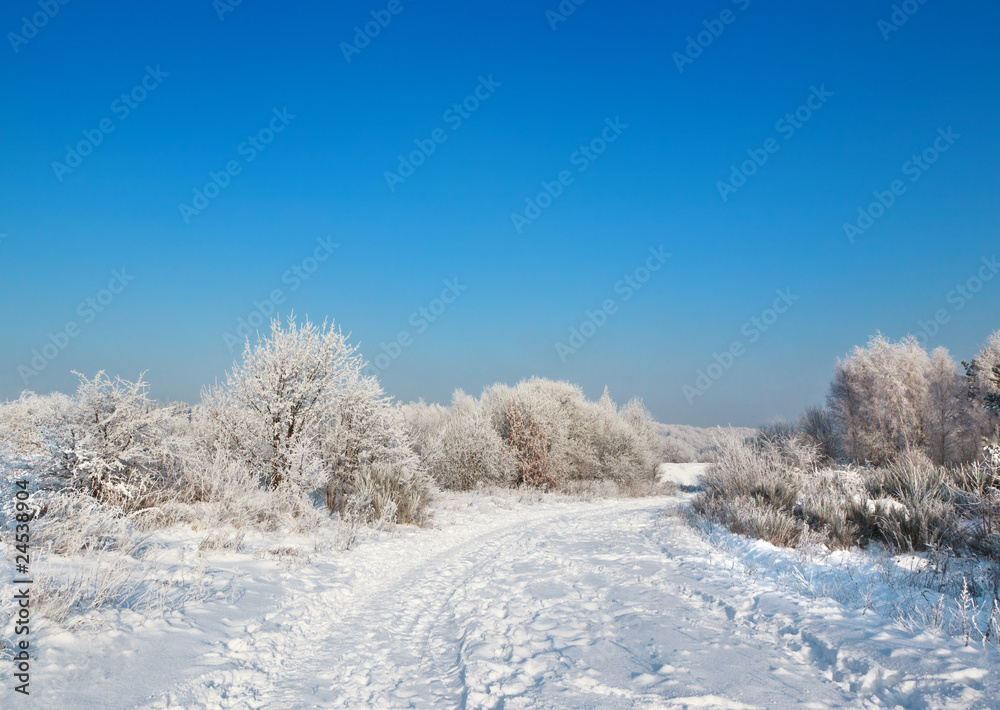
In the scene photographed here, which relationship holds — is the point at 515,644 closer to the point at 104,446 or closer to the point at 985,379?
the point at 104,446

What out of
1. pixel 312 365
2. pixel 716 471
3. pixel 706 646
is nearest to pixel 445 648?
pixel 706 646

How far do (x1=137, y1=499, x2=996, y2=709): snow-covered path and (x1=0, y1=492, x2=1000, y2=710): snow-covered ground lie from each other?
0.06ft

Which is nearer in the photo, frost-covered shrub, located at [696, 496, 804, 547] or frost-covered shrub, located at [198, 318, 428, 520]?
frost-covered shrub, located at [696, 496, 804, 547]

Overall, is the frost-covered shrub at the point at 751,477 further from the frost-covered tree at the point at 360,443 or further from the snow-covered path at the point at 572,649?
the frost-covered tree at the point at 360,443

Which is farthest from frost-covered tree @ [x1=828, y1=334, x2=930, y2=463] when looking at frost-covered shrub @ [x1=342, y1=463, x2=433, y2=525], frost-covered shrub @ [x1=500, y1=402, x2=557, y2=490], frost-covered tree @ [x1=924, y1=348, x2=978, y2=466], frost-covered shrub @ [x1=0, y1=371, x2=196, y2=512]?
frost-covered shrub @ [x1=0, y1=371, x2=196, y2=512]

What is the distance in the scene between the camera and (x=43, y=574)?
3.86 metres

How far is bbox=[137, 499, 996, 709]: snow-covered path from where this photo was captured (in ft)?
10.8

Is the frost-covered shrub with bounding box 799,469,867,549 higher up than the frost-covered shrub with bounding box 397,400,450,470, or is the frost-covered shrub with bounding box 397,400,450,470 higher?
the frost-covered shrub with bounding box 397,400,450,470

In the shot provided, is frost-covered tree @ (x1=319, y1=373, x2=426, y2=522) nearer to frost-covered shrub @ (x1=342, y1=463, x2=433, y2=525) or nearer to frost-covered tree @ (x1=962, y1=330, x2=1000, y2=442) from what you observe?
frost-covered shrub @ (x1=342, y1=463, x2=433, y2=525)

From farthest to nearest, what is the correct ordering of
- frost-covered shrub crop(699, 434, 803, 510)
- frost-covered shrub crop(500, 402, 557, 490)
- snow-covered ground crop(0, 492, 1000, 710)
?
frost-covered shrub crop(500, 402, 557, 490) < frost-covered shrub crop(699, 434, 803, 510) < snow-covered ground crop(0, 492, 1000, 710)

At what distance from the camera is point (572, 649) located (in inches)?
163

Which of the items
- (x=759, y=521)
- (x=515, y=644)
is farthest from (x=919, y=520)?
(x=515, y=644)

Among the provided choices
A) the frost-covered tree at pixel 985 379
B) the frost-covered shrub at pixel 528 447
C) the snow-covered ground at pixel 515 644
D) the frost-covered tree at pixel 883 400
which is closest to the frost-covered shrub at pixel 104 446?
the snow-covered ground at pixel 515 644

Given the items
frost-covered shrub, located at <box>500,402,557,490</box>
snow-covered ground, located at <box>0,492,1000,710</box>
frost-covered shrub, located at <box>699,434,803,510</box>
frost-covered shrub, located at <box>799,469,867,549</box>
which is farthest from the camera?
frost-covered shrub, located at <box>500,402,557,490</box>
